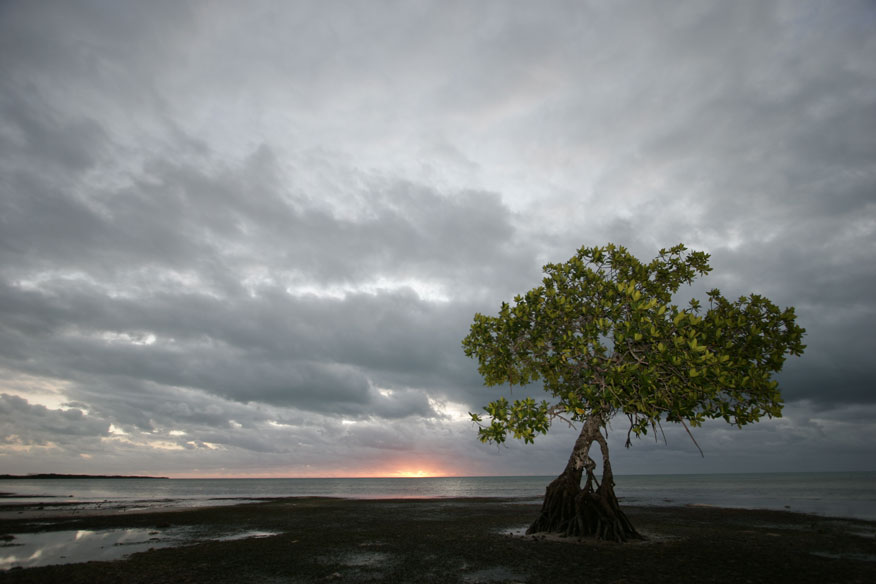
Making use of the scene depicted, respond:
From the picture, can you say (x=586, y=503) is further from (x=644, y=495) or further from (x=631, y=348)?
(x=644, y=495)

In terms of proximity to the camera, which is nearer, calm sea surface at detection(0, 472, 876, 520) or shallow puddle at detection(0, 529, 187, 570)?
shallow puddle at detection(0, 529, 187, 570)

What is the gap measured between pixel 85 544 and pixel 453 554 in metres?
17.3

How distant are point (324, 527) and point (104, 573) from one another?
13820mm

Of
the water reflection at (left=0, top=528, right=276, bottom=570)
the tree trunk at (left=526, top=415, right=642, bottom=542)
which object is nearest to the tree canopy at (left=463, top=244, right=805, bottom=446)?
A: the tree trunk at (left=526, top=415, right=642, bottom=542)

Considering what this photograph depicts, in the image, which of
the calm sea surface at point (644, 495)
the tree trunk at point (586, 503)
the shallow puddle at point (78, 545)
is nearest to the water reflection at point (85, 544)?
the shallow puddle at point (78, 545)

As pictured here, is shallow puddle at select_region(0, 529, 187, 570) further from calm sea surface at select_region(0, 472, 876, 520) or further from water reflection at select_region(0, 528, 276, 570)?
calm sea surface at select_region(0, 472, 876, 520)

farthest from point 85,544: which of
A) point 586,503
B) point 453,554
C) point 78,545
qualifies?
point 586,503

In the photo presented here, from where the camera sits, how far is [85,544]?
20.6 metres

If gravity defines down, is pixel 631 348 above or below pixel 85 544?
above

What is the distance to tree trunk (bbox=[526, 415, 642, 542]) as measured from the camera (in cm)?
1884

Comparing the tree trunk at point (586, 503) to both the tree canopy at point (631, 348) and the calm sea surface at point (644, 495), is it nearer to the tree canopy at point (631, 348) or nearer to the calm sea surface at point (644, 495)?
the tree canopy at point (631, 348)

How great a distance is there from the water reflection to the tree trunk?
48.4ft

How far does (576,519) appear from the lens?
758 inches

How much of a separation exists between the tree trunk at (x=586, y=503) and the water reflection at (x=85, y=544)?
48.4 feet
